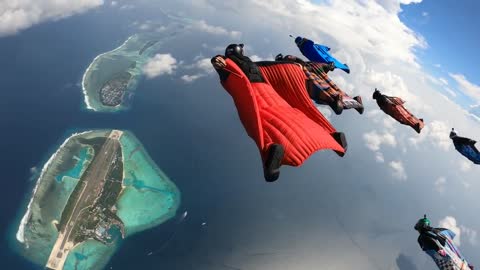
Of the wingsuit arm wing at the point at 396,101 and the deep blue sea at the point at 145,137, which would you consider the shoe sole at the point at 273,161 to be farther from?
the deep blue sea at the point at 145,137

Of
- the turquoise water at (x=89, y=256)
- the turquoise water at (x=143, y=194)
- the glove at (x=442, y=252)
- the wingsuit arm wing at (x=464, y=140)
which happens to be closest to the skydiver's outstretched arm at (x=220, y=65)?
the glove at (x=442, y=252)

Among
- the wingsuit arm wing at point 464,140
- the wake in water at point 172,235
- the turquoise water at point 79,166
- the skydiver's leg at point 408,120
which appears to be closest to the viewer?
the wingsuit arm wing at point 464,140

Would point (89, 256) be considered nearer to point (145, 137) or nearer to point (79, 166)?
point (79, 166)

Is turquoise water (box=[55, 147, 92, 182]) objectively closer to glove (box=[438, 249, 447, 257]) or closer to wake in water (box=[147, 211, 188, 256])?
wake in water (box=[147, 211, 188, 256])

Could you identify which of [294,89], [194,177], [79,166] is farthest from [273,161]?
[194,177]

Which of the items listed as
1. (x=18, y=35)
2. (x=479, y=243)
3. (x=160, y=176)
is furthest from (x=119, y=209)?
(x=479, y=243)
